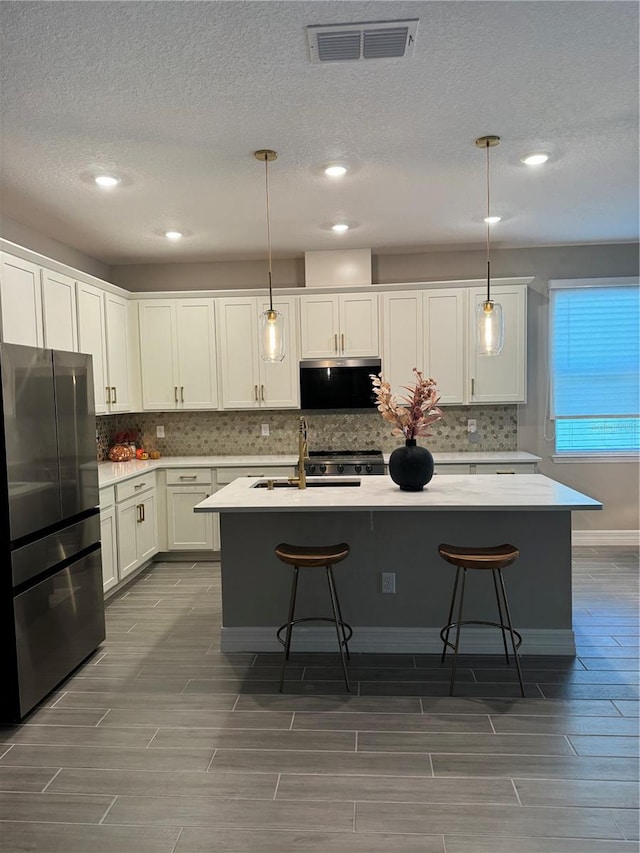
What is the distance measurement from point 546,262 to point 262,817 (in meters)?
5.04

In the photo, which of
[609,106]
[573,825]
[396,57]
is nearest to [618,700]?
[573,825]

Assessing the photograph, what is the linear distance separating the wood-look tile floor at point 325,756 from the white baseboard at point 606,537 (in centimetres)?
206

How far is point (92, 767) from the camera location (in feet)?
7.86

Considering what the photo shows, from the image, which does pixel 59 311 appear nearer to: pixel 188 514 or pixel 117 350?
pixel 117 350

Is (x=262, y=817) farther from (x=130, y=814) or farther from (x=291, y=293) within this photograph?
(x=291, y=293)

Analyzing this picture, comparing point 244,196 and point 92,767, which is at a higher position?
point 244,196

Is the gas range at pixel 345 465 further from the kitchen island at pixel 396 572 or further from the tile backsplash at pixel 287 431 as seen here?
the kitchen island at pixel 396 572

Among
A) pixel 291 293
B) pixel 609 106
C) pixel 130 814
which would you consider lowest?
pixel 130 814

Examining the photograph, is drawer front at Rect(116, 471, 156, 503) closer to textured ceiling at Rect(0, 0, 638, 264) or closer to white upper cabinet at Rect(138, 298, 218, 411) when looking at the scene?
white upper cabinet at Rect(138, 298, 218, 411)

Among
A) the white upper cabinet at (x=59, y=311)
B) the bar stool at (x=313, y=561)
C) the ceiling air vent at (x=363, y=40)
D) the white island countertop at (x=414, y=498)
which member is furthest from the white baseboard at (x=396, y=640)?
the ceiling air vent at (x=363, y=40)

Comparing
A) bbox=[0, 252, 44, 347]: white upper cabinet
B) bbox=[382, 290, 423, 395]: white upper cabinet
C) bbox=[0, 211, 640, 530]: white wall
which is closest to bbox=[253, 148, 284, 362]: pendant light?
bbox=[0, 252, 44, 347]: white upper cabinet

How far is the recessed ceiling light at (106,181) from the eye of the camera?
3.43 metres

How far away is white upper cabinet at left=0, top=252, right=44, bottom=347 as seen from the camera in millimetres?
3430

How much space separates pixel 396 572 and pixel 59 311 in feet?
9.34
